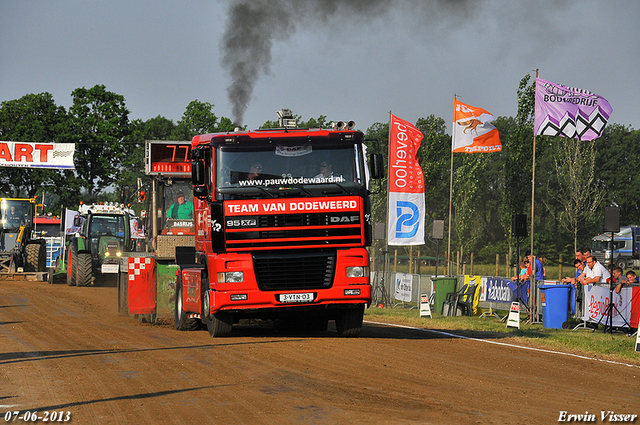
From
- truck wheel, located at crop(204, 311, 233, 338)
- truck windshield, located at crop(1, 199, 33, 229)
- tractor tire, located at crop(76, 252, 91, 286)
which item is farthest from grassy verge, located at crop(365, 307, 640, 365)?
truck windshield, located at crop(1, 199, 33, 229)

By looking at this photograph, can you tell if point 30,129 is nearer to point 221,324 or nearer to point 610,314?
point 221,324

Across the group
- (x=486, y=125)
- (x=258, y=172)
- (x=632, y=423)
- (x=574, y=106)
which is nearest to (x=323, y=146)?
(x=258, y=172)

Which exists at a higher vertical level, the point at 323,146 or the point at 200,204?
the point at 323,146

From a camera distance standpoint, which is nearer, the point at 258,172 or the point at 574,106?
the point at 258,172

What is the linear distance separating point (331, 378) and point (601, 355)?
565cm

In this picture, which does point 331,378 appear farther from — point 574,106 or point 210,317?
point 574,106

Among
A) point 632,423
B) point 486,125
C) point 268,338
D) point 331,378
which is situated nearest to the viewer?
point 632,423

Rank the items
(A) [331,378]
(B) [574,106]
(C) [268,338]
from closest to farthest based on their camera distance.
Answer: (A) [331,378]
(C) [268,338]
(B) [574,106]

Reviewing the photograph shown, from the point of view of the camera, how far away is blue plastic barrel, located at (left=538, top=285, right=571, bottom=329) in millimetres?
17453

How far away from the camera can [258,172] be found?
40.5 feet

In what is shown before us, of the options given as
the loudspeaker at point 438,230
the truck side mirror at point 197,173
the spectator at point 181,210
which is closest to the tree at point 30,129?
the loudspeaker at point 438,230

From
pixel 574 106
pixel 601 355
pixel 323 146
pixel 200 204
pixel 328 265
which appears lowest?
pixel 601 355

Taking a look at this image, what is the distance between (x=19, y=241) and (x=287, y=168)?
25591mm

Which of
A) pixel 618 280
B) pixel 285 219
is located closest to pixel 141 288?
pixel 285 219
